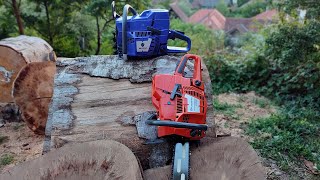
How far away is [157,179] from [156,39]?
4.29ft

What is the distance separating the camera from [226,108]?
479cm

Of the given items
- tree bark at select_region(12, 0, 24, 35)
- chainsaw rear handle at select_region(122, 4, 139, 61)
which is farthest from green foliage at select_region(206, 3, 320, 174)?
tree bark at select_region(12, 0, 24, 35)

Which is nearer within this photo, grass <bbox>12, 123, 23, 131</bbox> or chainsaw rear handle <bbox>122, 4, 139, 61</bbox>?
chainsaw rear handle <bbox>122, 4, 139, 61</bbox>

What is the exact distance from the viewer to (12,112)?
13.6 feet

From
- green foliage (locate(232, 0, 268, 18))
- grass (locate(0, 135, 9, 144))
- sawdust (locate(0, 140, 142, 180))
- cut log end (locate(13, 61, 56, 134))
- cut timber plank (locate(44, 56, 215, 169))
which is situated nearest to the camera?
sawdust (locate(0, 140, 142, 180))

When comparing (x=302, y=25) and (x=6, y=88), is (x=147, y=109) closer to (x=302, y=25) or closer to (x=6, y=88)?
(x=6, y=88)

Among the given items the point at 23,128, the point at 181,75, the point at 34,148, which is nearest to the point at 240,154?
the point at 181,75

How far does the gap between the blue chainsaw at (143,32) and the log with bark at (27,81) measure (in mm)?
1060

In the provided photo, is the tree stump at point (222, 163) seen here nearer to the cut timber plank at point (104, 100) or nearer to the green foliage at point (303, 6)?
the cut timber plank at point (104, 100)

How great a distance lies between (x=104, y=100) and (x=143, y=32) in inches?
25.4

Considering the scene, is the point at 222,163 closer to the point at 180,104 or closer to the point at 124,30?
the point at 180,104

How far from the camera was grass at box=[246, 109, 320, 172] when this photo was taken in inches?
132

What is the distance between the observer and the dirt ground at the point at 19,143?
340 cm

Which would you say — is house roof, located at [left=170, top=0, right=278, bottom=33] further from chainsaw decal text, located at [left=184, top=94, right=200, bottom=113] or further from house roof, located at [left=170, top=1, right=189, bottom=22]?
chainsaw decal text, located at [left=184, top=94, right=200, bottom=113]
